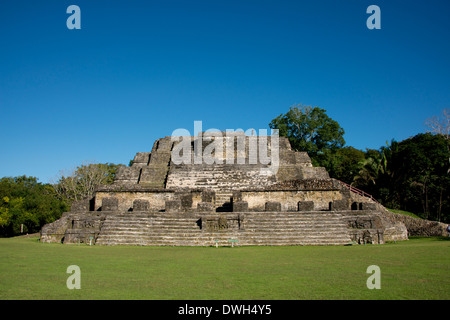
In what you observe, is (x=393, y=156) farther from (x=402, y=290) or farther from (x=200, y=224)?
(x=402, y=290)

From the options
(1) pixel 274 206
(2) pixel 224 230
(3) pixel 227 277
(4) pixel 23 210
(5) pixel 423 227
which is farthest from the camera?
(4) pixel 23 210

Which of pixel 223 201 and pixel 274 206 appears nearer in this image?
pixel 274 206

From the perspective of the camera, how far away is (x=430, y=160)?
27.2 metres

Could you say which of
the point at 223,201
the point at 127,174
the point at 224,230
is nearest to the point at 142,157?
the point at 127,174

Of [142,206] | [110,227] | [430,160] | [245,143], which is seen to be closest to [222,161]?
[245,143]

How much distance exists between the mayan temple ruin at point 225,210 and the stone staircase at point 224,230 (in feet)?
0.11

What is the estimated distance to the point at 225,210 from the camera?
16.6m

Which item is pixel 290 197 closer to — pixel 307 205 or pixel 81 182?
pixel 307 205

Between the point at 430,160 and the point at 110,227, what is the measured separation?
2384cm

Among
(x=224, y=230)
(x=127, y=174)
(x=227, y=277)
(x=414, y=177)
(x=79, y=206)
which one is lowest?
(x=224, y=230)

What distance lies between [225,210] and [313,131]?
18269 millimetres

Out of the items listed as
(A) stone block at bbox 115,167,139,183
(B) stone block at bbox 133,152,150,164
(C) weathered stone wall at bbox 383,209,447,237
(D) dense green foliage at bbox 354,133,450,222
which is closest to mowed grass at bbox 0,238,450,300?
(C) weathered stone wall at bbox 383,209,447,237

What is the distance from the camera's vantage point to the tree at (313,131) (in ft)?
105

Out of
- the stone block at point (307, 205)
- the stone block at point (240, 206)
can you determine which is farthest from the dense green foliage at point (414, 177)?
the stone block at point (240, 206)
